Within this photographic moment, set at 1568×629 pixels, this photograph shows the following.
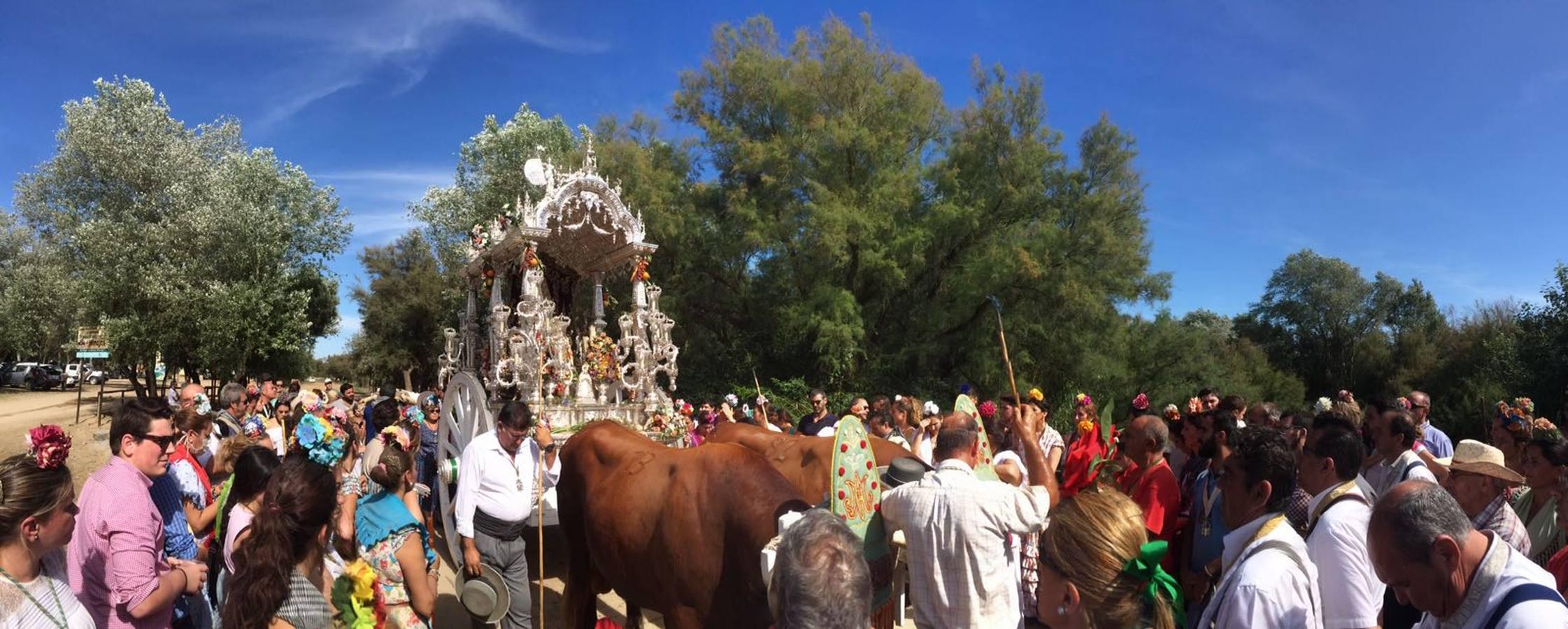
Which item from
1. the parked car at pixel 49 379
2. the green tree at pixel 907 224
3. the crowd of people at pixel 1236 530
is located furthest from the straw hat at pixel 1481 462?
the parked car at pixel 49 379

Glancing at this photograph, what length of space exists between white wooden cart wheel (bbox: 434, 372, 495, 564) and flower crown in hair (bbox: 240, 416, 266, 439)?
1482 millimetres

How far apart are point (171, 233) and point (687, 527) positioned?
76.0ft

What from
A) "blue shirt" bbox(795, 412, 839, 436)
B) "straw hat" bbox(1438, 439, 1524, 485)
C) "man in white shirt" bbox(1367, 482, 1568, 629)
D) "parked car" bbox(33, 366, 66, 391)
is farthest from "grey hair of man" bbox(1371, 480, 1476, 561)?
"parked car" bbox(33, 366, 66, 391)

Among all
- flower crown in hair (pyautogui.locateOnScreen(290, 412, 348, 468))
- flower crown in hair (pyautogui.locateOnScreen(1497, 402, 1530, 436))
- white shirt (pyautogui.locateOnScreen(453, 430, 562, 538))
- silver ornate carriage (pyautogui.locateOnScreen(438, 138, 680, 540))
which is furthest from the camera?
silver ornate carriage (pyautogui.locateOnScreen(438, 138, 680, 540))

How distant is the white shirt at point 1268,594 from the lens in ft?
7.06

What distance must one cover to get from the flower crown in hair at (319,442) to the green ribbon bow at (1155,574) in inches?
119

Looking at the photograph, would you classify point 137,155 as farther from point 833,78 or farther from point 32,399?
point 833,78

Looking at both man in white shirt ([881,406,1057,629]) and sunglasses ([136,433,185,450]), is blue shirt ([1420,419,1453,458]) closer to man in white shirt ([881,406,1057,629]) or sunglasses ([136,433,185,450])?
man in white shirt ([881,406,1057,629])

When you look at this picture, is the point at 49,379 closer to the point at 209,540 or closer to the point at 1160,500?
the point at 209,540

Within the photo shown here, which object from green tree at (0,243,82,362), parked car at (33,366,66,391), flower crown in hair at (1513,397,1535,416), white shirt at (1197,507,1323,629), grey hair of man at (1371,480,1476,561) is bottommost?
white shirt at (1197,507,1323,629)

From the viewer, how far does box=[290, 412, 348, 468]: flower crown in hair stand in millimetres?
3367

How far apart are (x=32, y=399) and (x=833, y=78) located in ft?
109

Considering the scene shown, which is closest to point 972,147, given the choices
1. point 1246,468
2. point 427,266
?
point 1246,468

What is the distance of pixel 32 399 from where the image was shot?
31.1m
